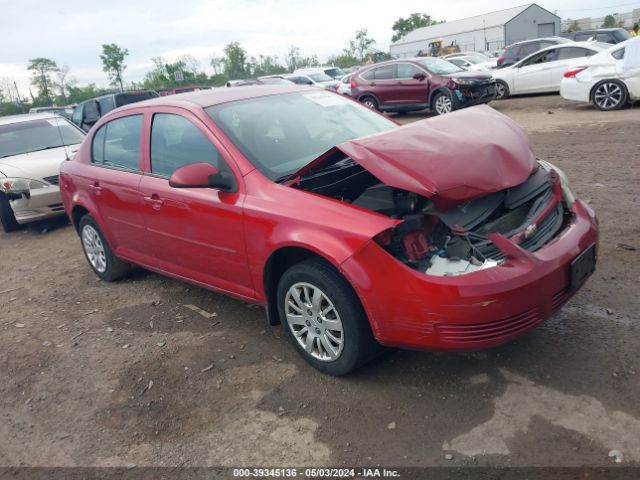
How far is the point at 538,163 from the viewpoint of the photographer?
3.82m

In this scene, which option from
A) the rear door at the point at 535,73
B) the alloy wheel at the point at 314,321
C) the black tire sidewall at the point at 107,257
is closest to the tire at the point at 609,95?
the rear door at the point at 535,73

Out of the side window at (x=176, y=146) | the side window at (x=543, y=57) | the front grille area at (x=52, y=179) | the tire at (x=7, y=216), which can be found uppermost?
the side window at (x=176, y=146)

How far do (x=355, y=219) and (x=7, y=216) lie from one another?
7028 millimetres

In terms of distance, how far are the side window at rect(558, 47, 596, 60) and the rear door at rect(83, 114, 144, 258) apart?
1318cm

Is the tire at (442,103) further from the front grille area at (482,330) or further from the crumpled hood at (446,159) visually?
the front grille area at (482,330)

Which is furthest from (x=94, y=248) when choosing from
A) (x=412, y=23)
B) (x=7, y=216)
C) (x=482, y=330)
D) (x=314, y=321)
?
(x=412, y=23)

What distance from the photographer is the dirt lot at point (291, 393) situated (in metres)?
2.78

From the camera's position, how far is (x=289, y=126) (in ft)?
13.5

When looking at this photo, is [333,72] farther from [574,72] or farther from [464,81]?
[574,72]

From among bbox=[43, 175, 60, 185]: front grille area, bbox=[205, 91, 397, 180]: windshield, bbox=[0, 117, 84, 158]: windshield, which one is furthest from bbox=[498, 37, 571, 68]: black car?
bbox=[205, 91, 397, 180]: windshield

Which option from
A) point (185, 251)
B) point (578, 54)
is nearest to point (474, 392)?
point (185, 251)

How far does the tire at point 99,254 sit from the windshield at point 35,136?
153 inches

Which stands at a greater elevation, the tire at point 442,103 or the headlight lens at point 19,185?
the headlight lens at point 19,185

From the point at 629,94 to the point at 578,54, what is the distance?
363 cm
